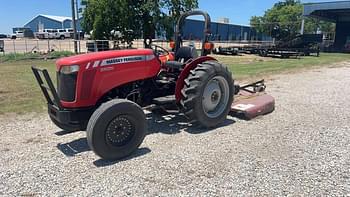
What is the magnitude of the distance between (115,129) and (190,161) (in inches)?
40.5

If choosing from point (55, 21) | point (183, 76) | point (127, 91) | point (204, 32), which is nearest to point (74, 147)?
point (127, 91)

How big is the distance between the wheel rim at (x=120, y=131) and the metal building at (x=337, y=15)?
3172 centimetres

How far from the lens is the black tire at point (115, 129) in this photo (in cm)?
372

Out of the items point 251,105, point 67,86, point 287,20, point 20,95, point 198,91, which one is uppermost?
point 287,20

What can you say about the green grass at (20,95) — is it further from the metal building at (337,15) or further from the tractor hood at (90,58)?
the metal building at (337,15)

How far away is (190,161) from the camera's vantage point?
3990 mm

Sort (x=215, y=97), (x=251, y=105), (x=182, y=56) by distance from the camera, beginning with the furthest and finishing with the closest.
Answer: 1. (x=251, y=105)
2. (x=182, y=56)
3. (x=215, y=97)

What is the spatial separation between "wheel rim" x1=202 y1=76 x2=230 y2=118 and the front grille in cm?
209

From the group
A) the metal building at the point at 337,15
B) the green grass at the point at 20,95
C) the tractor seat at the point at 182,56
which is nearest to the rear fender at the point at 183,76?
the tractor seat at the point at 182,56

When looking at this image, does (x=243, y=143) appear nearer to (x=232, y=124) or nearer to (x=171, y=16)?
(x=232, y=124)

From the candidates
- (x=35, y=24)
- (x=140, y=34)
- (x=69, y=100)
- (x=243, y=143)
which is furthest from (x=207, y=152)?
(x=35, y=24)

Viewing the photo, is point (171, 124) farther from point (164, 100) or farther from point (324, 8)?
point (324, 8)

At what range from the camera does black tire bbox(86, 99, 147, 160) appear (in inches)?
147

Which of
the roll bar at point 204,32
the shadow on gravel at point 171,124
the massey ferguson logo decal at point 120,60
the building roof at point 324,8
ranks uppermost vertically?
the building roof at point 324,8
